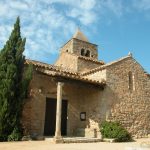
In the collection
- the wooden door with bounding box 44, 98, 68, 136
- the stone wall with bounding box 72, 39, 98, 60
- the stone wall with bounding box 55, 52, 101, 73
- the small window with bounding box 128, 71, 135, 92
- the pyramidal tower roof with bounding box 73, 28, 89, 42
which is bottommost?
the wooden door with bounding box 44, 98, 68, 136

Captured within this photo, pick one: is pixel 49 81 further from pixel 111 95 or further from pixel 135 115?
pixel 135 115

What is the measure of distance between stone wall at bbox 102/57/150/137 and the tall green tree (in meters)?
5.08

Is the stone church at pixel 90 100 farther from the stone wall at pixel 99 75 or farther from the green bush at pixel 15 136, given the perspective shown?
the green bush at pixel 15 136

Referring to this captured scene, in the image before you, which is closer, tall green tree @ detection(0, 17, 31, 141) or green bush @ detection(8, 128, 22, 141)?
green bush @ detection(8, 128, 22, 141)

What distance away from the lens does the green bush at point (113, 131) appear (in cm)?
1315

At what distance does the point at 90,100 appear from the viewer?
50.4 feet

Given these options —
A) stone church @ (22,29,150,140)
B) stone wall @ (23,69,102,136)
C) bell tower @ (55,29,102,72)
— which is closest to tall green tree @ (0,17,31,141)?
stone church @ (22,29,150,140)

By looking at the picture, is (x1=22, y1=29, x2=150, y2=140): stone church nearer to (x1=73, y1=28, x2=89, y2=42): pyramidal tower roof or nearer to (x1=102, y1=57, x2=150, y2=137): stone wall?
(x1=102, y1=57, x2=150, y2=137): stone wall

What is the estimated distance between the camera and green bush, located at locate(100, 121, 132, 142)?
43.1 ft

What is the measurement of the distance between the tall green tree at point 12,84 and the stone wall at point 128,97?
508cm

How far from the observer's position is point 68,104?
51.0 feet

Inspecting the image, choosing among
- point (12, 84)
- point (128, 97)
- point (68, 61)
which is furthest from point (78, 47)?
point (12, 84)

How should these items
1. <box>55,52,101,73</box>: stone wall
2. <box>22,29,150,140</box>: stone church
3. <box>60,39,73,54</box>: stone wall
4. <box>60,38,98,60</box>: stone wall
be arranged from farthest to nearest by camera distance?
<box>60,39,73,54</box>: stone wall, <box>60,38,98,60</box>: stone wall, <box>55,52,101,73</box>: stone wall, <box>22,29,150,140</box>: stone church

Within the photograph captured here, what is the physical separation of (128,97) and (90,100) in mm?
2563
